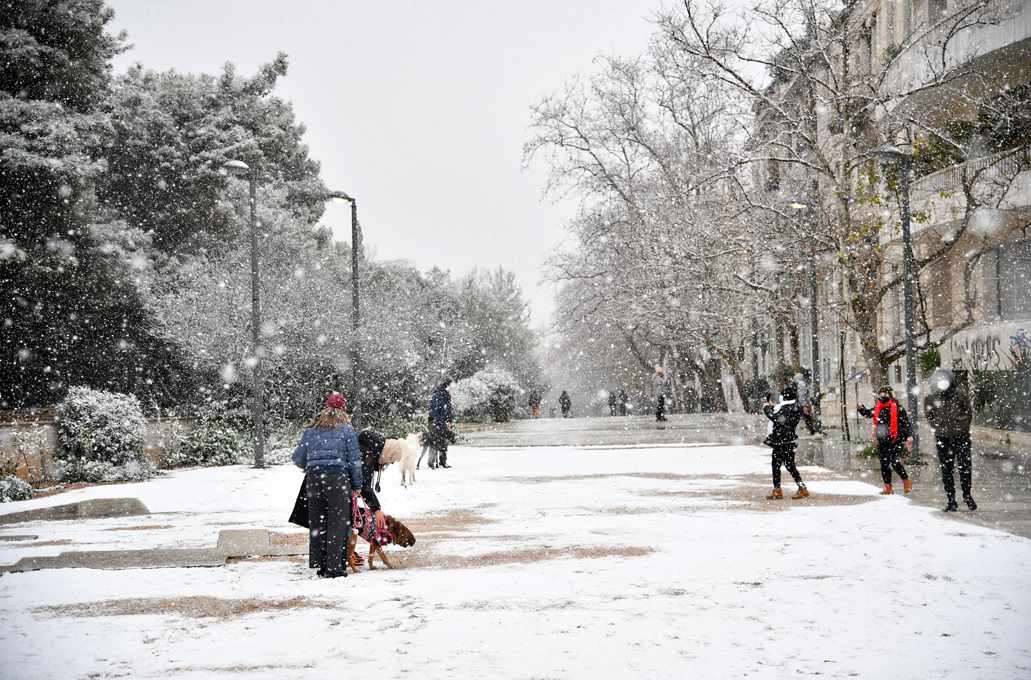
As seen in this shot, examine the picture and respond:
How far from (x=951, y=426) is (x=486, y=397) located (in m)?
30.6

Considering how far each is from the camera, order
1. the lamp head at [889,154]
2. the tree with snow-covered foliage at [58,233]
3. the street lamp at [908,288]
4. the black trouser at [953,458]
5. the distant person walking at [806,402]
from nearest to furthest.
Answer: the black trouser at [953,458] → the lamp head at [889,154] → the street lamp at [908,288] → the tree with snow-covered foliage at [58,233] → the distant person walking at [806,402]

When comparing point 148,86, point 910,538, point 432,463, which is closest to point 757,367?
point 148,86

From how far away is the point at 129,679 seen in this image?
5.70 metres

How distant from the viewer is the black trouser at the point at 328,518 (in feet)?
30.1

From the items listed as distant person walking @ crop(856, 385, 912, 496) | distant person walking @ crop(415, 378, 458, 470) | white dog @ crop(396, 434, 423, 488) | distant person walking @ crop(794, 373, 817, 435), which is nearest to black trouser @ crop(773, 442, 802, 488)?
distant person walking @ crop(856, 385, 912, 496)

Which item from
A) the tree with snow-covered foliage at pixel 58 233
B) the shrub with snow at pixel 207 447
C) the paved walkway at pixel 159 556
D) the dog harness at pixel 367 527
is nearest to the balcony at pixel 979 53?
the dog harness at pixel 367 527

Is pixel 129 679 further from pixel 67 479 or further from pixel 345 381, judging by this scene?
pixel 345 381

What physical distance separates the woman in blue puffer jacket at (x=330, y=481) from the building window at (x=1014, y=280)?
1833 cm

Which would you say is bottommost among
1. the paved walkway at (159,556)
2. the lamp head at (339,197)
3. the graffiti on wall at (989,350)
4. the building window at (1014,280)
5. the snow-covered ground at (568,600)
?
the snow-covered ground at (568,600)

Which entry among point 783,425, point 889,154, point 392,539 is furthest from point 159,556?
point 889,154

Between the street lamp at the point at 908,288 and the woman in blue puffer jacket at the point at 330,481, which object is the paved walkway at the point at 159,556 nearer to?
the woman in blue puffer jacket at the point at 330,481

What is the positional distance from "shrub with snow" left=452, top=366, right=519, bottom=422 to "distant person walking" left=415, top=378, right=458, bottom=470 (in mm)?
20276

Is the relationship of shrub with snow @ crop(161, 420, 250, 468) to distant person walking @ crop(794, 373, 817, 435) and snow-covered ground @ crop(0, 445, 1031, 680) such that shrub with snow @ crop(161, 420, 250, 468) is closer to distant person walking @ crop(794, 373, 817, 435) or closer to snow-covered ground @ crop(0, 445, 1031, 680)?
snow-covered ground @ crop(0, 445, 1031, 680)

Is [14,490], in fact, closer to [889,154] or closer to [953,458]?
[953,458]
